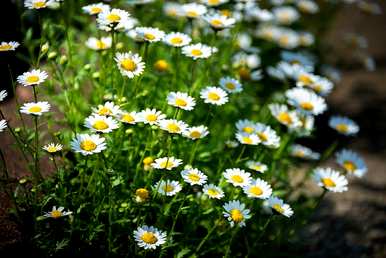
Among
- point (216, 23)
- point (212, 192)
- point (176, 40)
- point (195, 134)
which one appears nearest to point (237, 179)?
point (212, 192)

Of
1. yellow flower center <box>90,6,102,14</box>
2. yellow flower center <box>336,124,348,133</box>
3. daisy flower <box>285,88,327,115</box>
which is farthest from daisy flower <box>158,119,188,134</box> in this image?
yellow flower center <box>336,124,348,133</box>

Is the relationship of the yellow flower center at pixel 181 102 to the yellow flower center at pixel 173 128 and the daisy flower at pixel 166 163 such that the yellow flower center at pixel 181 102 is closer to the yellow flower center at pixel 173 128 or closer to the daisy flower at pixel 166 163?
the yellow flower center at pixel 173 128

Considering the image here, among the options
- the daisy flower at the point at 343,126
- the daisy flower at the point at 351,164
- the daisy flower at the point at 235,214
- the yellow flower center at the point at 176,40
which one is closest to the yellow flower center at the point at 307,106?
the daisy flower at the point at 343,126

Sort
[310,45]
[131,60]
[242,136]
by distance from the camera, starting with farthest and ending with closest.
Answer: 1. [310,45]
2. [242,136]
3. [131,60]

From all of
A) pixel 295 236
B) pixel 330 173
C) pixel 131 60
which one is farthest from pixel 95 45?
pixel 295 236

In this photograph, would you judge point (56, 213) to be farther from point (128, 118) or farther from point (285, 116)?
point (285, 116)

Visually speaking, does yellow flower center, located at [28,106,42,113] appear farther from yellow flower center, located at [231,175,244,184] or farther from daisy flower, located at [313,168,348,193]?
daisy flower, located at [313,168,348,193]

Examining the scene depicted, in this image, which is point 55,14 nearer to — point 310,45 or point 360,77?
point 310,45
